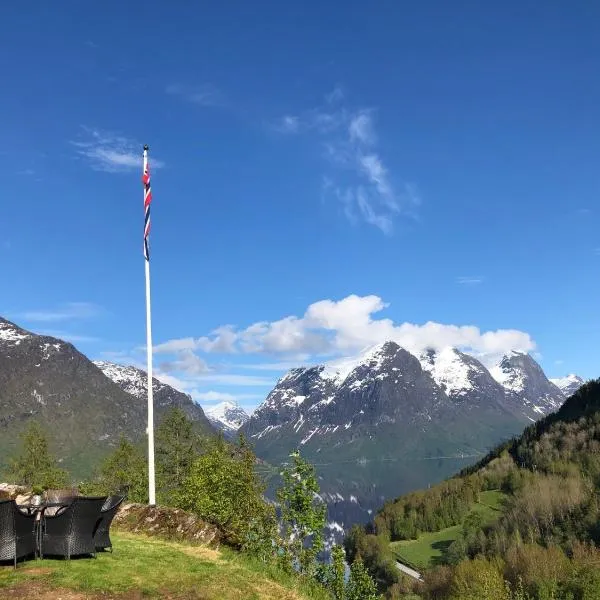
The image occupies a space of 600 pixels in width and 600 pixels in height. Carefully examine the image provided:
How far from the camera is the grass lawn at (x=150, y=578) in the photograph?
547 inches

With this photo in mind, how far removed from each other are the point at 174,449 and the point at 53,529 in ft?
228

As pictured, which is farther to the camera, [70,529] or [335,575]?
[335,575]

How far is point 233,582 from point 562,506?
202091 millimetres

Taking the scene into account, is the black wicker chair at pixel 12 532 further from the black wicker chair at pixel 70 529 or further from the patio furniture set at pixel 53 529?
the black wicker chair at pixel 70 529

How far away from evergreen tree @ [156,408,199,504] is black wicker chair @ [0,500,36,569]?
64284mm

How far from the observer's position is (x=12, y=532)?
49.4ft

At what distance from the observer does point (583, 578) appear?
362ft

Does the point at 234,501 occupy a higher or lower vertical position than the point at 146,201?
lower

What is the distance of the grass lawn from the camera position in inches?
547

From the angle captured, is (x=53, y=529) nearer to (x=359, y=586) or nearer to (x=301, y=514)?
(x=301, y=514)

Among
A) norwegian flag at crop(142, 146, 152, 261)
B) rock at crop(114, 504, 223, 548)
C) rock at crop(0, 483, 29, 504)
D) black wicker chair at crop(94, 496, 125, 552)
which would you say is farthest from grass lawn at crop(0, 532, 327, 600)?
norwegian flag at crop(142, 146, 152, 261)

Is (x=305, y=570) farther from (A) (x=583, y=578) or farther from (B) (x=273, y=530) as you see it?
(A) (x=583, y=578)

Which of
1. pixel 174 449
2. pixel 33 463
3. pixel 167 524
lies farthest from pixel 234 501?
pixel 33 463

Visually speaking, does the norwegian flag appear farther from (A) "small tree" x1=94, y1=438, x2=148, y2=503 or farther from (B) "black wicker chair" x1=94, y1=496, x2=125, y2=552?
(A) "small tree" x1=94, y1=438, x2=148, y2=503
